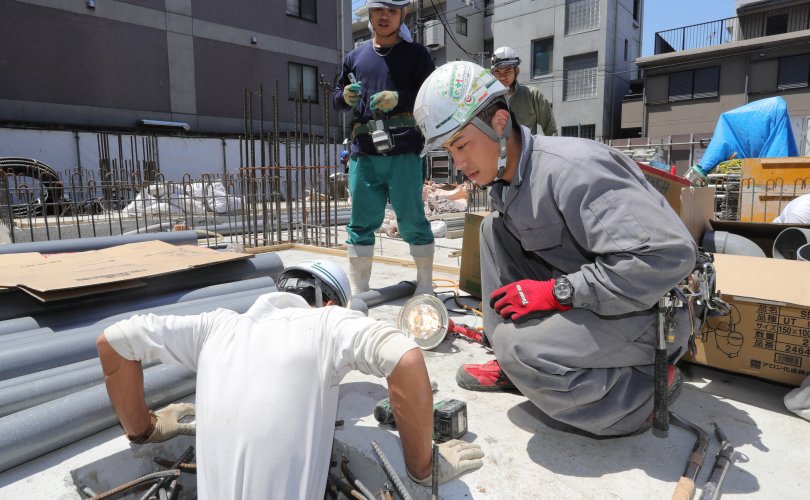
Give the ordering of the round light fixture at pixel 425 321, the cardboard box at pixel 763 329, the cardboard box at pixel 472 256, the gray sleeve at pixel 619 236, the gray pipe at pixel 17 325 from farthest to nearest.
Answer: the cardboard box at pixel 472 256 < the round light fixture at pixel 425 321 < the gray pipe at pixel 17 325 < the cardboard box at pixel 763 329 < the gray sleeve at pixel 619 236

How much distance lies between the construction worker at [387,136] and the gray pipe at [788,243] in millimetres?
2359

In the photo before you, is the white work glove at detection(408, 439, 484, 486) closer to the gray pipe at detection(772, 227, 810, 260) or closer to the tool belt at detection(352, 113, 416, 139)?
the tool belt at detection(352, 113, 416, 139)

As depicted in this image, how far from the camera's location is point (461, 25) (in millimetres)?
30625

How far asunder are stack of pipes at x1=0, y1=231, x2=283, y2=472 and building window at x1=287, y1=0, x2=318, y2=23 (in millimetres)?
19359

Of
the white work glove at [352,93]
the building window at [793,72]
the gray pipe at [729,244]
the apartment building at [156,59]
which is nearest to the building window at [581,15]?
the building window at [793,72]

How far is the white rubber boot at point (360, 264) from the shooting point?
12.0ft

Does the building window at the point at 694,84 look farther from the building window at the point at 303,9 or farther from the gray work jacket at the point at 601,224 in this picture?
the gray work jacket at the point at 601,224

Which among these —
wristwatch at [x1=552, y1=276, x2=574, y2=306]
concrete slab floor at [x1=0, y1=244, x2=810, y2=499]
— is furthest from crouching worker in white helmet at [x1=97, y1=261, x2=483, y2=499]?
wristwatch at [x1=552, y1=276, x2=574, y2=306]

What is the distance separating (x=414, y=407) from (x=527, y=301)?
615mm

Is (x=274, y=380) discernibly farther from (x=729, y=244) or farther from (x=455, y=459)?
(x=729, y=244)

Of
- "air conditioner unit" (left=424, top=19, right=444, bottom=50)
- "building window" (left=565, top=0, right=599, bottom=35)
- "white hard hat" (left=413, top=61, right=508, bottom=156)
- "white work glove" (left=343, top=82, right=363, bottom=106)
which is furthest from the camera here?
"air conditioner unit" (left=424, top=19, right=444, bottom=50)

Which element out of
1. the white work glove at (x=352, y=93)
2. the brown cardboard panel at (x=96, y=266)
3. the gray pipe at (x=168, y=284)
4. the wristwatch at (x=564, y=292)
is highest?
the white work glove at (x=352, y=93)

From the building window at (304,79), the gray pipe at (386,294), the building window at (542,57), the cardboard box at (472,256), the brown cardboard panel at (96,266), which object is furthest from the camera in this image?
the building window at (542,57)

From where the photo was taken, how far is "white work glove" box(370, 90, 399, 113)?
3326 millimetres
